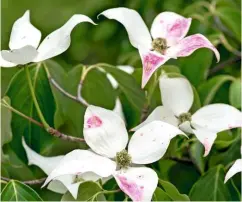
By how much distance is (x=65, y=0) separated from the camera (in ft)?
6.00

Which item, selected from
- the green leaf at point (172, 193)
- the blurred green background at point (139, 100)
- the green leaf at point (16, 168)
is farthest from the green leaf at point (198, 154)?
the green leaf at point (16, 168)

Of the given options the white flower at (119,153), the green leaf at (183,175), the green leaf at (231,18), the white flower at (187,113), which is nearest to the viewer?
the white flower at (119,153)

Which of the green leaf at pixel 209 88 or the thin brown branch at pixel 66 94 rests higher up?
the thin brown branch at pixel 66 94

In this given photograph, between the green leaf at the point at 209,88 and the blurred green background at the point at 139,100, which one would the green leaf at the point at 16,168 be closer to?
the blurred green background at the point at 139,100

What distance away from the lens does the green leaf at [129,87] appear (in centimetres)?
77

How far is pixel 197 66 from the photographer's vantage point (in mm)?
880

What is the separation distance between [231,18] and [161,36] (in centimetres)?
23

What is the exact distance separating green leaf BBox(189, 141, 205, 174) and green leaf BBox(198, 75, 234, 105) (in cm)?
9

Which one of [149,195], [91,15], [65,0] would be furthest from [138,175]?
[65,0]

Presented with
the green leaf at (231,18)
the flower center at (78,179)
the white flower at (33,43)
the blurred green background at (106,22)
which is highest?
the white flower at (33,43)

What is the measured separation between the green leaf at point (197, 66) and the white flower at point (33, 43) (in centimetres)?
25

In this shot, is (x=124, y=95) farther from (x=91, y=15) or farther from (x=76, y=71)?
(x=91, y=15)

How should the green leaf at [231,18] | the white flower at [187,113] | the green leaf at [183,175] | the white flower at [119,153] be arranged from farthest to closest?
the green leaf at [231,18], the green leaf at [183,175], the white flower at [187,113], the white flower at [119,153]

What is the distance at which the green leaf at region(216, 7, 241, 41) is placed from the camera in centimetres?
92
